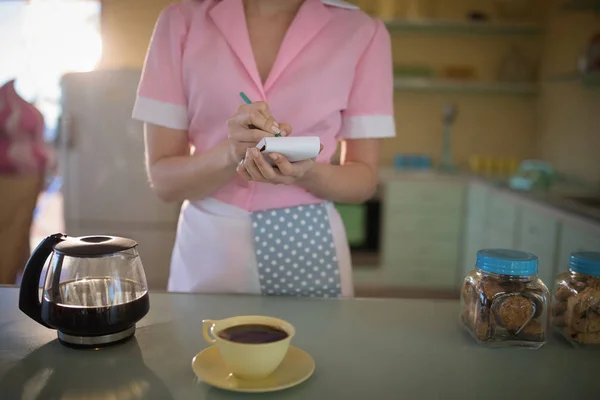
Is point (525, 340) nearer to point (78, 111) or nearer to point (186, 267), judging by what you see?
point (186, 267)

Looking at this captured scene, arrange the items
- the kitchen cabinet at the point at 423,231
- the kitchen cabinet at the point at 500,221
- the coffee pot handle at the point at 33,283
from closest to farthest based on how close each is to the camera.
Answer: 1. the coffee pot handle at the point at 33,283
2. the kitchen cabinet at the point at 500,221
3. the kitchen cabinet at the point at 423,231

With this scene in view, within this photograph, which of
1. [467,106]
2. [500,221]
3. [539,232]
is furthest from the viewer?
[467,106]

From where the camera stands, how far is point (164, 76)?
2.95 feet

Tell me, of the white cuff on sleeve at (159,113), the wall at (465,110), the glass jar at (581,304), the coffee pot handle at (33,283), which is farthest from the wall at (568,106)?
the coffee pot handle at (33,283)

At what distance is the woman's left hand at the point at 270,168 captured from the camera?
694mm

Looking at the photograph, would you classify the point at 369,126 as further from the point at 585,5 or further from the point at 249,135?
the point at 585,5

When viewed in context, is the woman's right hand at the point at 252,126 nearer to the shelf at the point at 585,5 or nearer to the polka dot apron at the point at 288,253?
the polka dot apron at the point at 288,253

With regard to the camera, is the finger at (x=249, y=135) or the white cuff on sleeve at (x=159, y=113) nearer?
the finger at (x=249, y=135)

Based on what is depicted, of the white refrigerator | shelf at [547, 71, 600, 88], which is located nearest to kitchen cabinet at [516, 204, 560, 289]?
shelf at [547, 71, 600, 88]

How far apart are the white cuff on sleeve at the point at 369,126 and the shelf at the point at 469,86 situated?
2528mm

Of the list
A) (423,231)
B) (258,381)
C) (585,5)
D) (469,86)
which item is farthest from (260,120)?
(469,86)

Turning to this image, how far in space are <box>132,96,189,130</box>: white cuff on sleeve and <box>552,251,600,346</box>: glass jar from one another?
63cm

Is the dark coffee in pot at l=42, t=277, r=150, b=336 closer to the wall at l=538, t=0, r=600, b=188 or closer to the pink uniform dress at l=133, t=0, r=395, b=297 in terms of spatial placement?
the pink uniform dress at l=133, t=0, r=395, b=297

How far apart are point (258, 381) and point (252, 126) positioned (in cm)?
32
